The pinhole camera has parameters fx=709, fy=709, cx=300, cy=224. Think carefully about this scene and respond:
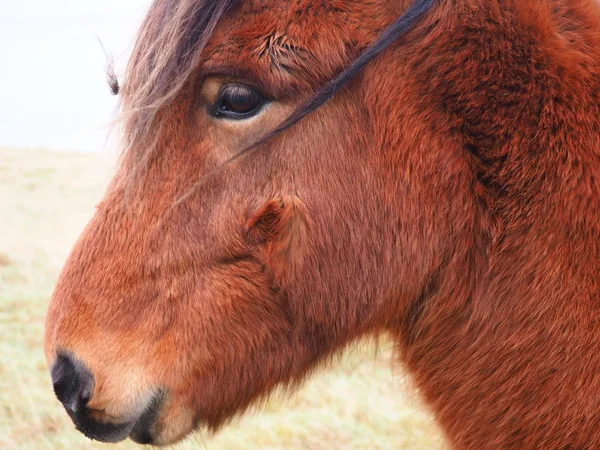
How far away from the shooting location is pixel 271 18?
5.70 feet

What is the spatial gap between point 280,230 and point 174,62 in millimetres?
491

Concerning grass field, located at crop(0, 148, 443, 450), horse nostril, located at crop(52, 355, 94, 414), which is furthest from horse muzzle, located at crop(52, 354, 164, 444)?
grass field, located at crop(0, 148, 443, 450)

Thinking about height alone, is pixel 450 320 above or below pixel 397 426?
above

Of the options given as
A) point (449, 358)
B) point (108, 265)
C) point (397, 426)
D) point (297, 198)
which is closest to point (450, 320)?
point (449, 358)

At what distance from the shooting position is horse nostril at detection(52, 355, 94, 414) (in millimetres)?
1747

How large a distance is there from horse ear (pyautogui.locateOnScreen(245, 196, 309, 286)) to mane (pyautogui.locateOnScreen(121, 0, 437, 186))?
0.52ft

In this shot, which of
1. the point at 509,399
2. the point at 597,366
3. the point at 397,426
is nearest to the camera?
the point at 597,366

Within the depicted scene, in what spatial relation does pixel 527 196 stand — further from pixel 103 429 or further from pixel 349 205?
pixel 103 429

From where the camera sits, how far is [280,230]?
1.75 m

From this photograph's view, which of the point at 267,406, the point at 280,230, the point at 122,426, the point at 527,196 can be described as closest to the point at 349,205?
the point at 280,230

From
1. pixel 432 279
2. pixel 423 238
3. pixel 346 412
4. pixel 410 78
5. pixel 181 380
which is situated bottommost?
pixel 346 412

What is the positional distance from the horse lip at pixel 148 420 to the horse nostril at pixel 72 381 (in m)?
0.15

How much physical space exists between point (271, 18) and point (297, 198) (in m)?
0.45

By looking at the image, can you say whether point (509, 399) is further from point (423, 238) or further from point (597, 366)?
point (423, 238)
